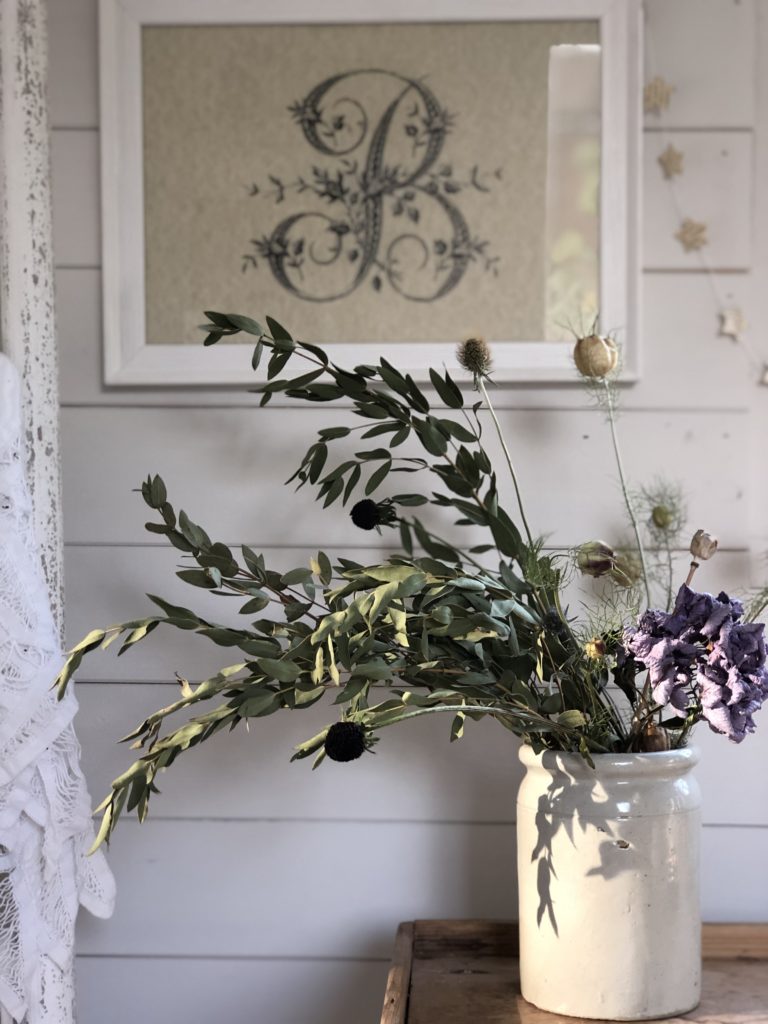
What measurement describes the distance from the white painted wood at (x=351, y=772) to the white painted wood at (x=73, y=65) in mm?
594

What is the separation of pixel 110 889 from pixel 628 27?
0.99 metres

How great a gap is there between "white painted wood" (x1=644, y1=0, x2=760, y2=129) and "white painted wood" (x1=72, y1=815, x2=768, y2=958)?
0.74 meters

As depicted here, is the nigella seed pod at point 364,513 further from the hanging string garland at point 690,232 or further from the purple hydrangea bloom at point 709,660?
the hanging string garland at point 690,232

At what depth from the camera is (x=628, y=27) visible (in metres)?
1.07

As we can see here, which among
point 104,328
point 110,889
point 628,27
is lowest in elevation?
point 110,889

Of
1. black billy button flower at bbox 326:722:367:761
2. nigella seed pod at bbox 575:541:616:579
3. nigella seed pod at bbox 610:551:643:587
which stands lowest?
black billy button flower at bbox 326:722:367:761

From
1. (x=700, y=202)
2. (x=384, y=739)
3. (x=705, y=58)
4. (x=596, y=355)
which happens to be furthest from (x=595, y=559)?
(x=705, y=58)

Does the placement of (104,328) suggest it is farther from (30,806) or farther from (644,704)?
(644,704)

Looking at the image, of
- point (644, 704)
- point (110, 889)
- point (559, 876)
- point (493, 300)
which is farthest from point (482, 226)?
point (110, 889)

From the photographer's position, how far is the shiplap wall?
107cm

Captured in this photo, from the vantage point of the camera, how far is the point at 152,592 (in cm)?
108

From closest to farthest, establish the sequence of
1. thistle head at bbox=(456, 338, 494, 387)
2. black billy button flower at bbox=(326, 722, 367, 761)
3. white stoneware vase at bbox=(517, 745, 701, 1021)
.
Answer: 1. black billy button flower at bbox=(326, 722, 367, 761)
2. white stoneware vase at bbox=(517, 745, 701, 1021)
3. thistle head at bbox=(456, 338, 494, 387)

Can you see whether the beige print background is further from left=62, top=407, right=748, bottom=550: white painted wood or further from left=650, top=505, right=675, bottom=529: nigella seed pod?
left=650, top=505, right=675, bottom=529: nigella seed pod

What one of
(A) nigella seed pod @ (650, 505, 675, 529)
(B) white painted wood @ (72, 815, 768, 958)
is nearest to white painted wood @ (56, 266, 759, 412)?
(A) nigella seed pod @ (650, 505, 675, 529)
